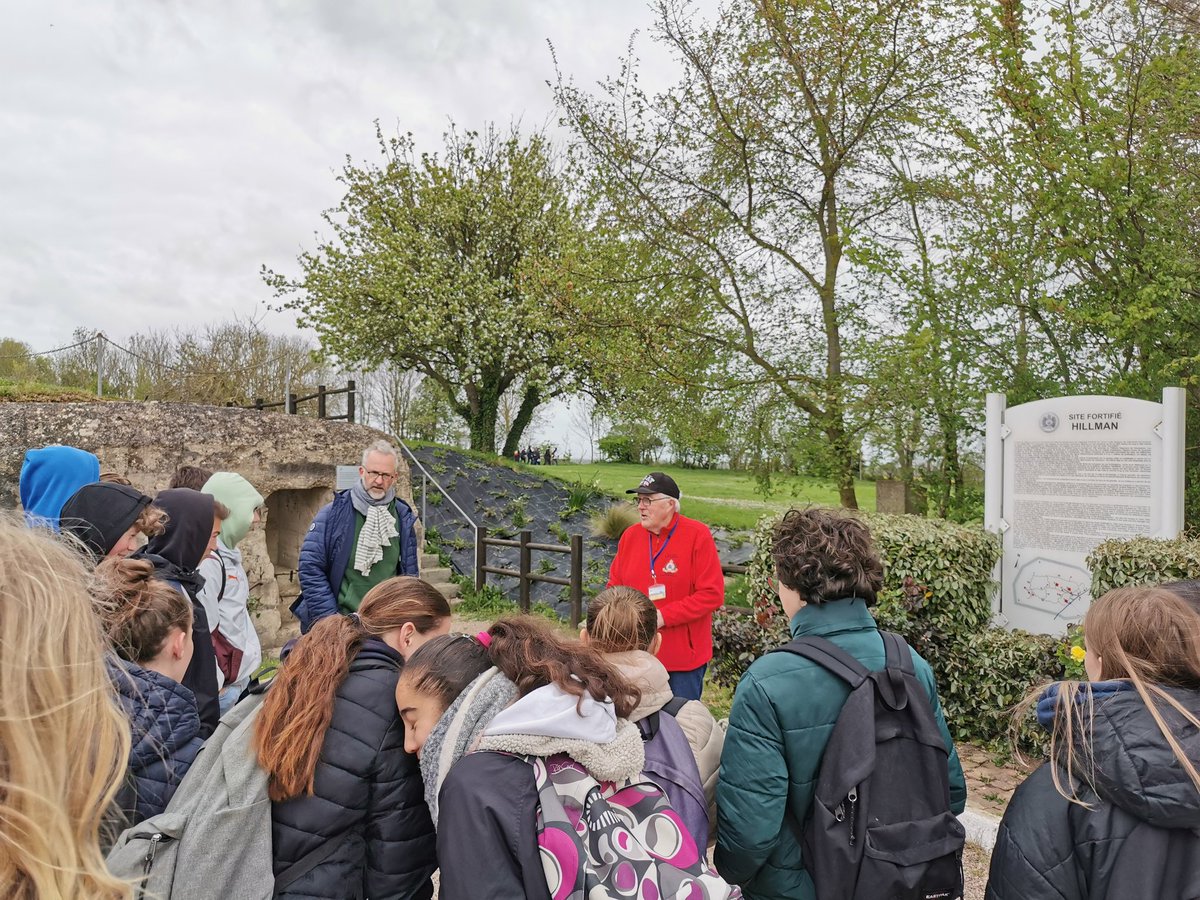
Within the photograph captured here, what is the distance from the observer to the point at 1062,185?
644cm

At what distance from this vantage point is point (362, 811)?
6.45 ft

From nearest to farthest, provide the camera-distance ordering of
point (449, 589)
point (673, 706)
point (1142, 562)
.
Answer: point (673, 706) < point (1142, 562) < point (449, 589)

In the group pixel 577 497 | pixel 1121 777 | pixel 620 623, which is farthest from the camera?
pixel 577 497

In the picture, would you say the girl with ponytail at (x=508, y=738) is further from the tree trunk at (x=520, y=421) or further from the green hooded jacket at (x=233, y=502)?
the tree trunk at (x=520, y=421)

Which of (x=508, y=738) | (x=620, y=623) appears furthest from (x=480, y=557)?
(x=508, y=738)

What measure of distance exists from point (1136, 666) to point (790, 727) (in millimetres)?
812

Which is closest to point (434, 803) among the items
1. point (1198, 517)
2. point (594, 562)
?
point (1198, 517)

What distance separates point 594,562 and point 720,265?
17.5ft

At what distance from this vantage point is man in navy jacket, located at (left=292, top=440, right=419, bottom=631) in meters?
4.69

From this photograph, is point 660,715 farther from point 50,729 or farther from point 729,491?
point 729,491

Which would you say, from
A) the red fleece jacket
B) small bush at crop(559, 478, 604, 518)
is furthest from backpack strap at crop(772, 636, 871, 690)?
small bush at crop(559, 478, 604, 518)

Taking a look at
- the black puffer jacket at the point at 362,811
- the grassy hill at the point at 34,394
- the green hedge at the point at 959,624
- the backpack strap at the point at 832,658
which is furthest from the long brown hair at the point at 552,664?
the grassy hill at the point at 34,394

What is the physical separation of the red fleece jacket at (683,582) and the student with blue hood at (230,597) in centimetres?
191

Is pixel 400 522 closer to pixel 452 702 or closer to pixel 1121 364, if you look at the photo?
pixel 452 702
